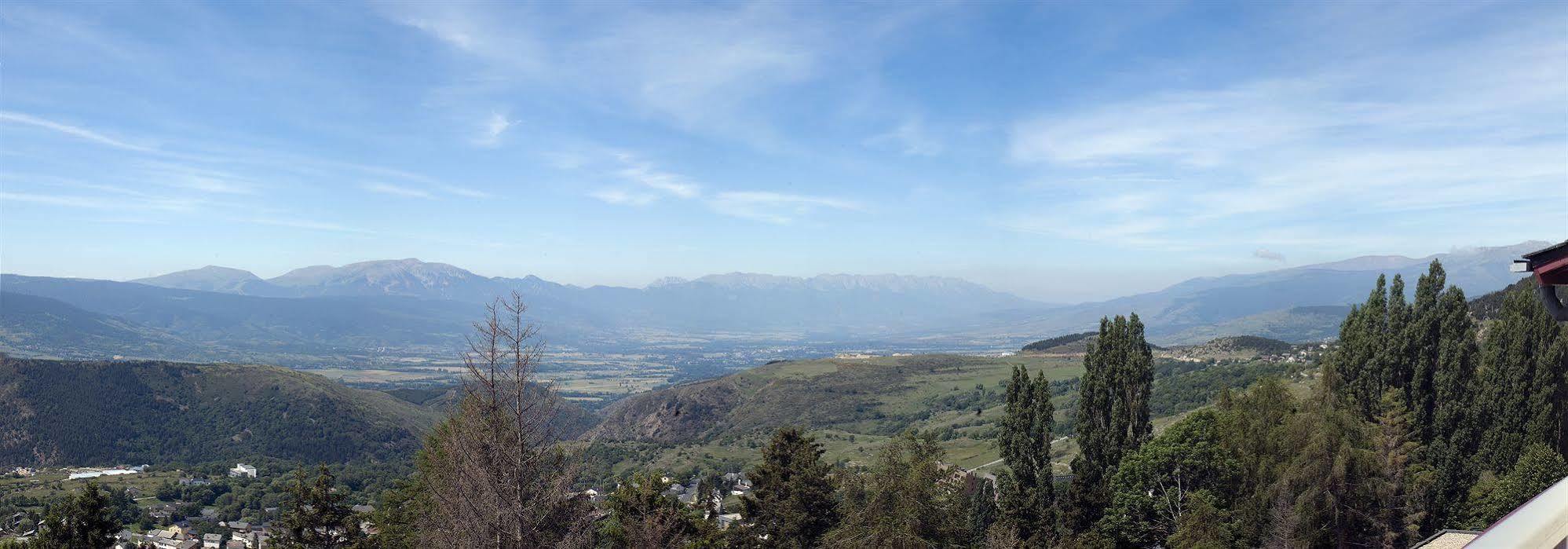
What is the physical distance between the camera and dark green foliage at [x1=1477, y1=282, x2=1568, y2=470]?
1120 inches

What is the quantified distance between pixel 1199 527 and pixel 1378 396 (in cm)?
1192

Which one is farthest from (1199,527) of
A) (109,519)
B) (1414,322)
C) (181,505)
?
(181,505)

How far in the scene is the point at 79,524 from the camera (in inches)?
897

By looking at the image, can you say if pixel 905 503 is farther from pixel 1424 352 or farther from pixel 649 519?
pixel 1424 352

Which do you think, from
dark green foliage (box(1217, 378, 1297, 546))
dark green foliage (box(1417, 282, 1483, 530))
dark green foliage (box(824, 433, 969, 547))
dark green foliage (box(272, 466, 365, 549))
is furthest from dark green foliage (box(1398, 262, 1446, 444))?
dark green foliage (box(272, 466, 365, 549))

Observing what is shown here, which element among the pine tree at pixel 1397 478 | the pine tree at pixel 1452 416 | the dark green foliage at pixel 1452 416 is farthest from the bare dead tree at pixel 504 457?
the pine tree at pixel 1452 416

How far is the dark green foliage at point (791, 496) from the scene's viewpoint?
28547 millimetres

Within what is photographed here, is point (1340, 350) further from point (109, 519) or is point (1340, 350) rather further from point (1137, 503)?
point (109, 519)

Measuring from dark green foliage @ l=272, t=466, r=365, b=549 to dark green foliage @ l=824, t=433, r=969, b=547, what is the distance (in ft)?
51.2

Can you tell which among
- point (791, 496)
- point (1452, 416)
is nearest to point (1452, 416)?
point (1452, 416)

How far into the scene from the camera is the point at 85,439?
468ft

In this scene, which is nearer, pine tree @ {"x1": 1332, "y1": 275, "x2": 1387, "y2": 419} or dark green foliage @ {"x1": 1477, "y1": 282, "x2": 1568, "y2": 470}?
dark green foliage @ {"x1": 1477, "y1": 282, "x2": 1568, "y2": 470}

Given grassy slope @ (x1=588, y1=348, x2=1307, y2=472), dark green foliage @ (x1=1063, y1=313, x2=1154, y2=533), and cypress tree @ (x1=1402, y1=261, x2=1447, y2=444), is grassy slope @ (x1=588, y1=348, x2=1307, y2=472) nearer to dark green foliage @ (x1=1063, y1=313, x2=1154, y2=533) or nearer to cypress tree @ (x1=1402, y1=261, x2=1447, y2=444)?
→ dark green foliage @ (x1=1063, y1=313, x2=1154, y2=533)

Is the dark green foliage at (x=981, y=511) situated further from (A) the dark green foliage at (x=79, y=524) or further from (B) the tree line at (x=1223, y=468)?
(A) the dark green foliage at (x=79, y=524)
